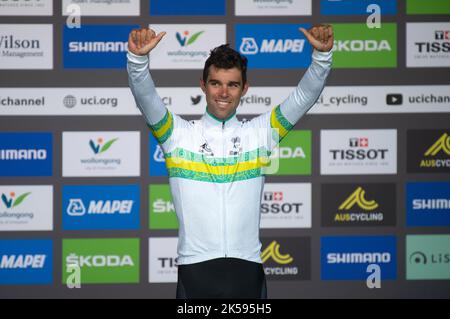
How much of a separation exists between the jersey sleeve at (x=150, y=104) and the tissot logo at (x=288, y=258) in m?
1.88

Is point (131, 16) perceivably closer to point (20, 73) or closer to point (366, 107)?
point (20, 73)

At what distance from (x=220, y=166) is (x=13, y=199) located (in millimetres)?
2121

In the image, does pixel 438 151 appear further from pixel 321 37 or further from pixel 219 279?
pixel 219 279

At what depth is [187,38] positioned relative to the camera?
3.67m

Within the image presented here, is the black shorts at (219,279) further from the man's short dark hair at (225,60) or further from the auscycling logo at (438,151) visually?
the auscycling logo at (438,151)

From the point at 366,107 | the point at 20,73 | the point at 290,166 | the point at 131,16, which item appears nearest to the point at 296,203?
the point at 290,166

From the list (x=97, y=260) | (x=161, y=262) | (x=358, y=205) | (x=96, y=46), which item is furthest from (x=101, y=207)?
(x=358, y=205)

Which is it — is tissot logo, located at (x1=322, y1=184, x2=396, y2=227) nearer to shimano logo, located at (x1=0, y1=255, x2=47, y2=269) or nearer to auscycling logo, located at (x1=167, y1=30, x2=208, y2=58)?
auscycling logo, located at (x1=167, y1=30, x2=208, y2=58)

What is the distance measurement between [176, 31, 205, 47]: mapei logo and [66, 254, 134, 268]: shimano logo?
134 centimetres

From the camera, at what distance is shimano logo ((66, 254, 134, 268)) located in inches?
145

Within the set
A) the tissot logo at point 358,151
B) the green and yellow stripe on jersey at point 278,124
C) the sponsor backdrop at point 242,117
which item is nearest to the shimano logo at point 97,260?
the sponsor backdrop at point 242,117

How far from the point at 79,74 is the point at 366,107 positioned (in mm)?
1749

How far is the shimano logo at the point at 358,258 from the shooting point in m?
3.73

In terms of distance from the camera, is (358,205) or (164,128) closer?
(164,128)
